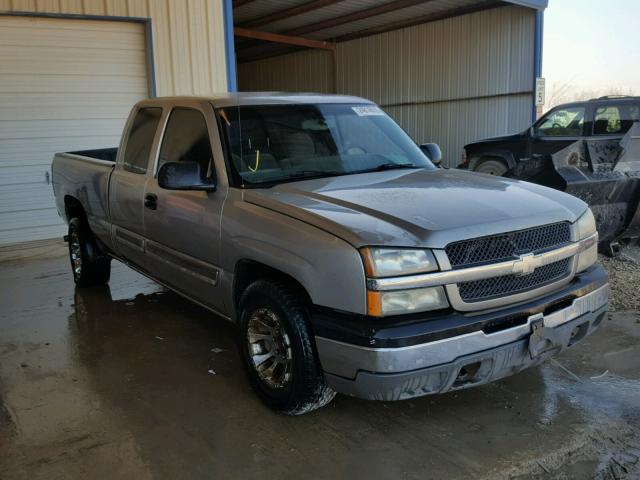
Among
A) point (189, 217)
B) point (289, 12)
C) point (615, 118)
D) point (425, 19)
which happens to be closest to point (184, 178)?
point (189, 217)

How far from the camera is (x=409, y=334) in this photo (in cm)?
289

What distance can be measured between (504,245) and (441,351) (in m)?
0.69

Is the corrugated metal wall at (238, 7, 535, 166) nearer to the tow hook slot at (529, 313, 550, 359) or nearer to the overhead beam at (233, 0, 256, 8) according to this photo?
the overhead beam at (233, 0, 256, 8)

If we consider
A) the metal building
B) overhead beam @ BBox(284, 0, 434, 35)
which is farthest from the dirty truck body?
overhead beam @ BBox(284, 0, 434, 35)

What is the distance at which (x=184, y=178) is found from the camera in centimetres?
394

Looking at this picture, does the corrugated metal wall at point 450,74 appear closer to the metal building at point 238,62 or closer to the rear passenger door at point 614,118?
the metal building at point 238,62

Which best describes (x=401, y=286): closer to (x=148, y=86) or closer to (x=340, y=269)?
(x=340, y=269)

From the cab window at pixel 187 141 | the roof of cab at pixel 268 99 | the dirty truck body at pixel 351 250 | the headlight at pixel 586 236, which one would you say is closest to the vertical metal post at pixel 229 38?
the dirty truck body at pixel 351 250

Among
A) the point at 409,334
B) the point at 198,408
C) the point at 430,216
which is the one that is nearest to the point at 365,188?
the point at 430,216

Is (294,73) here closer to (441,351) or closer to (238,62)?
(238,62)

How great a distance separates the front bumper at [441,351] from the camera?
289cm

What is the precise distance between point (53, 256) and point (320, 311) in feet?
22.5

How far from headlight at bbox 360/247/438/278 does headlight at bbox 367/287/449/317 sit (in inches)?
3.7

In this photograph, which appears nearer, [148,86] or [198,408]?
[198,408]
